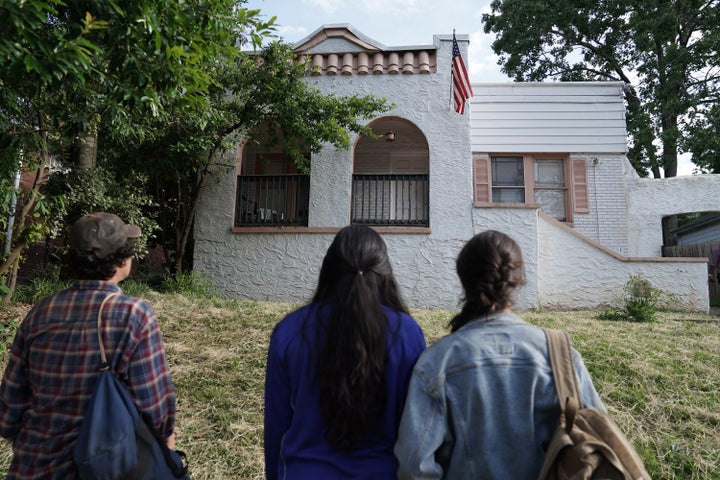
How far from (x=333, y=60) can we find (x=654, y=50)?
13193 millimetres

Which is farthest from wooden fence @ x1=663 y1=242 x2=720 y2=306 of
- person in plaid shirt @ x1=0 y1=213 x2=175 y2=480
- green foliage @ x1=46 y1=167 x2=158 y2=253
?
person in plaid shirt @ x1=0 y1=213 x2=175 y2=480

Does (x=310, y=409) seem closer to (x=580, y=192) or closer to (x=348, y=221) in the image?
(x=348, y=221)

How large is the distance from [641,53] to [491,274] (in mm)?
19180

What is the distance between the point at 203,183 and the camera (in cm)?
907

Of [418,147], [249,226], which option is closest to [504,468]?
[249,226]

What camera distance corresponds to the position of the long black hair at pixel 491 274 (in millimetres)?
1733

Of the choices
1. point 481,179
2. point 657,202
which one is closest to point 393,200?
point 481,179

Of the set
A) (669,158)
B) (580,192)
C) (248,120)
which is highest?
(669,158)

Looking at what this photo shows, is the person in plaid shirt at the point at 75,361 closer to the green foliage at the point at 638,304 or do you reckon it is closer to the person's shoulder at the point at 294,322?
the person's shoulder at the point at 294,322

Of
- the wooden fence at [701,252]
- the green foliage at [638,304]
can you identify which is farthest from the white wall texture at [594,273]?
the wooden fence at [701,252]

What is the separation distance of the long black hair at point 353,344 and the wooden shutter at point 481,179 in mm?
9987

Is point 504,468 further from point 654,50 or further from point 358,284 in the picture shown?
point 654,50

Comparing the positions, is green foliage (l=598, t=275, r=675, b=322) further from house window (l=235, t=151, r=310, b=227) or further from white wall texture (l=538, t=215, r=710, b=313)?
house window (l=235, t=151, r=310, b=227)

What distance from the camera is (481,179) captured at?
37.4 feet
